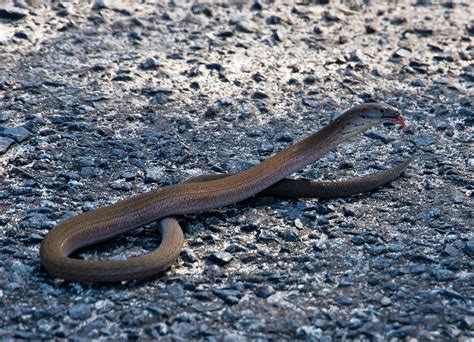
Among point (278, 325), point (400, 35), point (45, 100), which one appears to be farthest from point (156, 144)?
point (400, 35)

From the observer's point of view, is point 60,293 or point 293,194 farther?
point 293,194

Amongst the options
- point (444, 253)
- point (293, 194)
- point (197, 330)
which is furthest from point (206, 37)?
point (197, 330)

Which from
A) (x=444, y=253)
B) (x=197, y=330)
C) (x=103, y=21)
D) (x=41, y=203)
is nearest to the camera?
(x=197, y=330)

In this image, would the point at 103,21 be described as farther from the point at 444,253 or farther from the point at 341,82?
the point at 444,253

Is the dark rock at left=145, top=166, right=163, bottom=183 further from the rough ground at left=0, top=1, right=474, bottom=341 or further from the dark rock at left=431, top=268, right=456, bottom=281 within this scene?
the dark rock at left=431, top=268, right=456, bottom=281

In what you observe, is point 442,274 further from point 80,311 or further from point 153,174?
point 153,174

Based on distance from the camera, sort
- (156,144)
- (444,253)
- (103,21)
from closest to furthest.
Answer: (444,253), (156,144), (103,21)
